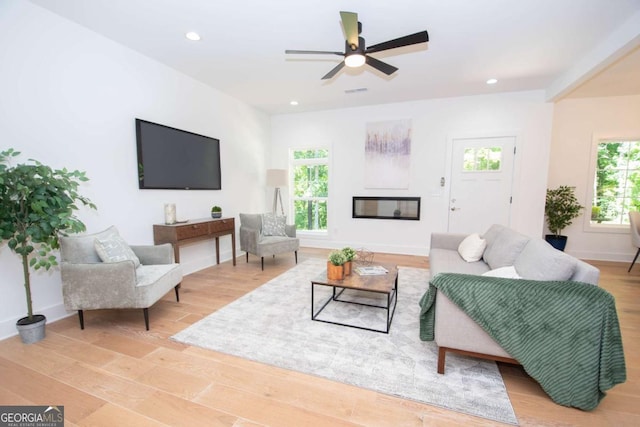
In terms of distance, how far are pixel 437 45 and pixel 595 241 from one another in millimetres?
4662

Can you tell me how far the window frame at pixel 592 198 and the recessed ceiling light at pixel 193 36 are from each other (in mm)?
6240

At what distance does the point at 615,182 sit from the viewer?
468 cm

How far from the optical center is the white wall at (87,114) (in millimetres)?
2223

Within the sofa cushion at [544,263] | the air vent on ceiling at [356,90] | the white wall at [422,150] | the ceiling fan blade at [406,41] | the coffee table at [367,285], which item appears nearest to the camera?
the sofa cushion at [544,263]

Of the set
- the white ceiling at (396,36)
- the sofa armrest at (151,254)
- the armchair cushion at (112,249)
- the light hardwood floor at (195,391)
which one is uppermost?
the white ceiling at (396,36)

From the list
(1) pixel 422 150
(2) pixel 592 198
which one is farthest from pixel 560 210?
(1) pixel 422 150

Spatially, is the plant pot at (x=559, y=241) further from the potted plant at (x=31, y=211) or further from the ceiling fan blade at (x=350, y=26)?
the potted plant at (x=31, y=211)

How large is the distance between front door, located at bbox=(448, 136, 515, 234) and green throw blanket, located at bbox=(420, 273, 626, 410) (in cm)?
348

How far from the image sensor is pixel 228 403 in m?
1.55

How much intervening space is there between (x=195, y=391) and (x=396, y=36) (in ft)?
11.5

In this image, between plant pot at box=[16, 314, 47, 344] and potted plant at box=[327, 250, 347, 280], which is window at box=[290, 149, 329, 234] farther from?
plant pot at box=[16, 314, 47, 344]

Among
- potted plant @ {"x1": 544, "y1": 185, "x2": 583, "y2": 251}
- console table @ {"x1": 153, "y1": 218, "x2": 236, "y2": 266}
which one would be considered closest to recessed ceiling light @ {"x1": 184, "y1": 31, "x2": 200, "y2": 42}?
console table @ {"x1": 153, "y1": 218, "x2": 236, "y2": 266}

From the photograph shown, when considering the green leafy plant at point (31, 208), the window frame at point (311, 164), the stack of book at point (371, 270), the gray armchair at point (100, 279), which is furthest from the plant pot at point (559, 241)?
the green leafy plant at point (31, 208)

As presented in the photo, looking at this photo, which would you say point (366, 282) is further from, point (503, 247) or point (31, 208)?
point (31, 208)
